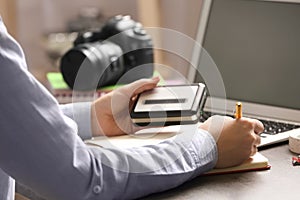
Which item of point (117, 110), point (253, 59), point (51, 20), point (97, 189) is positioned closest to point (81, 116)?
point (117, 110)

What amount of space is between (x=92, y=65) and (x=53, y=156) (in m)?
0.69

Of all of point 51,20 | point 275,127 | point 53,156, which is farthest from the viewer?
point 51,20

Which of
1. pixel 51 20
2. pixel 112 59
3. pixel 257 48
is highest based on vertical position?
pixel 257 48

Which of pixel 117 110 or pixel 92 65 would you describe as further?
pixel 92 65

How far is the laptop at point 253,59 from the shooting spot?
1.28 metres

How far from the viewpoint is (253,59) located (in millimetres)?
1346

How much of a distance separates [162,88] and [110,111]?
102mm

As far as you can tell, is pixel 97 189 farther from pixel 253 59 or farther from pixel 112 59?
pixel 112 59

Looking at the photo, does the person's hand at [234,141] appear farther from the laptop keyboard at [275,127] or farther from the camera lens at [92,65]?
the camera lens at [92,65]

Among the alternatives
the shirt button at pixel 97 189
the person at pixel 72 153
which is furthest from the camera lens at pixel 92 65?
the shirt button at pixel 97 189

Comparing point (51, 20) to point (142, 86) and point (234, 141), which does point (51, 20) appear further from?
point (234, 141)

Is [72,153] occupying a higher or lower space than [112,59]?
higher

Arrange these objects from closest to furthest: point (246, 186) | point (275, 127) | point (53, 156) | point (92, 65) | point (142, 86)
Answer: point (53, 156) → point (246, 186) → point (142, 86) → point (275, 127) → point (92, 65)

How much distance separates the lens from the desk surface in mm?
931
